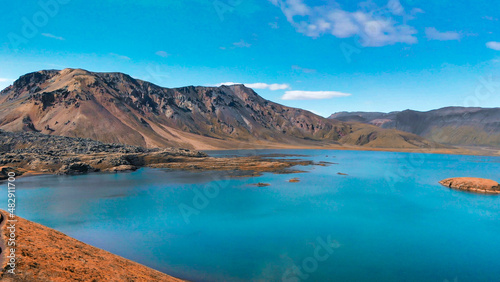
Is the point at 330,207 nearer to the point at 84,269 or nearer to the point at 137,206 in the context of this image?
the point at 137,206

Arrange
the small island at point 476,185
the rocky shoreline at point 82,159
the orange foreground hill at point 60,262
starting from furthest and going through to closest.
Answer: the rocky shoreline at point 82,159 → the small island at point 476,185 → the orange foreground hill at point 60,262

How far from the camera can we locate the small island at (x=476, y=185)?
6962 cm

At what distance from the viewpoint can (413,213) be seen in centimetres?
4984

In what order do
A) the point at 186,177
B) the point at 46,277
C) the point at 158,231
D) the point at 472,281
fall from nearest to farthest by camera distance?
1. the point at 46,277
2. the point at 472,281
3. the point at 158,231
4. the point at 186,177

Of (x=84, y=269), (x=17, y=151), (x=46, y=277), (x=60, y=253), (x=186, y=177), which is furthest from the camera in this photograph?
(x=17, y=151)

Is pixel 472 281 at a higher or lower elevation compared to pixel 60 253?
lower

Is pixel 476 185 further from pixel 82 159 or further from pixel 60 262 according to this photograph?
pixel 82 159

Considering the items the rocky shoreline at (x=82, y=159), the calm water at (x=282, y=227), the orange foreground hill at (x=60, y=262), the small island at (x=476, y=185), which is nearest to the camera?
the orange foreground hill at (x=60, y=262)

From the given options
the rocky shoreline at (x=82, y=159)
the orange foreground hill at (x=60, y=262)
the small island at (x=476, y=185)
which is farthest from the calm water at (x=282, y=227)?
the rocky shoreline at (x=82, y=159)

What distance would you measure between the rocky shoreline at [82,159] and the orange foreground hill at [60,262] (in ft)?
233

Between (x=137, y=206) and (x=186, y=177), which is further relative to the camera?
(x=186, y=177)

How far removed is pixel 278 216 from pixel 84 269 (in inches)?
1225

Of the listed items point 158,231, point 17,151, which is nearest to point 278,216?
point 158,231

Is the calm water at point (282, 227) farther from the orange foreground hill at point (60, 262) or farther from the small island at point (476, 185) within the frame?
the orange foreground hill at point (60, 262)
